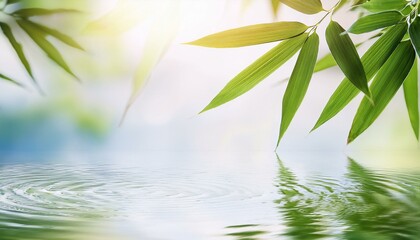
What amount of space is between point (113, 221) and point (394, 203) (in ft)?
1.86

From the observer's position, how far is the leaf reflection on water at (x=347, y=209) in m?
0.94

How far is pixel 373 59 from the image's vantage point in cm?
66

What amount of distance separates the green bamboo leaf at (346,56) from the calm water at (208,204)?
33 cm

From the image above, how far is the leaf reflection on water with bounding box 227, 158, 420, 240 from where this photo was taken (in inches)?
37.1

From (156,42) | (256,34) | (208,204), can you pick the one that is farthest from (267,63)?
(208,204)

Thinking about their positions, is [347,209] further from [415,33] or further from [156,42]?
[415,33]

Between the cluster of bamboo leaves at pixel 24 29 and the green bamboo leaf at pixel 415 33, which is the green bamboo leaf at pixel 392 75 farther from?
the cluster of bamboo leaves at pixel 24 29

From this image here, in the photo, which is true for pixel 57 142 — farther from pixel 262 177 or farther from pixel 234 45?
pixel 234 45

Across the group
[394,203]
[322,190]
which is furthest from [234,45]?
[322,190]

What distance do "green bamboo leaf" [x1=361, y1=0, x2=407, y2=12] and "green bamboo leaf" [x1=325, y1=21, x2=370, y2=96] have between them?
53mm

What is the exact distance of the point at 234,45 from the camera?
0.69 m

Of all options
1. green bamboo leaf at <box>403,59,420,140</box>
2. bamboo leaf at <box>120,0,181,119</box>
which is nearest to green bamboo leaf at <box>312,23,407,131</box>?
green bamboo leaf at <box>403,59,420,140</box>

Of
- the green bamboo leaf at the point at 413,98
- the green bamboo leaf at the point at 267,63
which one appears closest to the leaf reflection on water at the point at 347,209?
the green bamboo leaf at the point at 413,98

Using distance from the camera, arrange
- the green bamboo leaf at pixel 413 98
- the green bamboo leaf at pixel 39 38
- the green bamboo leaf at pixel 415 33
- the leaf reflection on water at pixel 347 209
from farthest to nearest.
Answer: the green bamboo leaf at pixel 39 38, the leaf reflection on water at pixel 347 209, the green bamboo leaf at pixel 413 98, the green bamboo leaf at pixel 415 33
